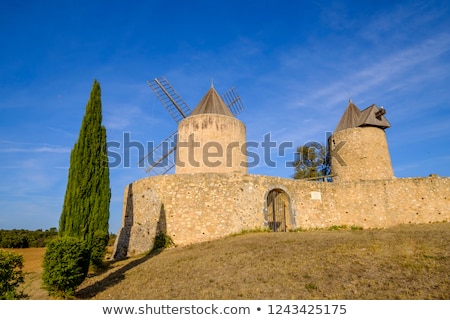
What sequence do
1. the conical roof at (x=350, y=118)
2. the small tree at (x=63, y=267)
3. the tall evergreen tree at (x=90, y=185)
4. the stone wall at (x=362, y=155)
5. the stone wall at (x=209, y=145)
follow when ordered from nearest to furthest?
the small tree at (x=63, y=267)
the tall evergreen tree at (x=90, y=185)
the stone wall at (x=209, y=145)
the stone wall at (x=362, y=155)
the conical roof at (x=350, y=118)

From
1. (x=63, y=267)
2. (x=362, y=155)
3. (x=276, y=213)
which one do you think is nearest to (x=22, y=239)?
(x=276, y=213)

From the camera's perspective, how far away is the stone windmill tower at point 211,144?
16578 mm

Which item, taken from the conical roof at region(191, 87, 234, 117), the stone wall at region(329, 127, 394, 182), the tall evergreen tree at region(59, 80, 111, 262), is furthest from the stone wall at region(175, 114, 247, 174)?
the stone wall at region(329, 127, 394, 182)

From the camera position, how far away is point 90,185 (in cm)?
992

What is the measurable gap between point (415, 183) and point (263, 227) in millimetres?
8616

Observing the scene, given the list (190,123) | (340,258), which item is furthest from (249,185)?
(340,258)

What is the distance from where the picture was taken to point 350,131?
20.4m

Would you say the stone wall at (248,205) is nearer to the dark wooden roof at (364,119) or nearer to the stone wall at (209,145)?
the stone wall at (209,145)

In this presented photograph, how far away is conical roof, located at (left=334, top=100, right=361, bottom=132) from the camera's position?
2089 cm

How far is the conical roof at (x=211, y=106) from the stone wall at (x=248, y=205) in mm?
5198

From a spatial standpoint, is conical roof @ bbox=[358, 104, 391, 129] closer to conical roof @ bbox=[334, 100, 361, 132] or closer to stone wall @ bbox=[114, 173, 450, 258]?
conical roof @ bbox=[334, 100, 361, 132]

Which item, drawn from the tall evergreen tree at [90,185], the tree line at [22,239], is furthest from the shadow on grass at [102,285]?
the tree line at [22,239]

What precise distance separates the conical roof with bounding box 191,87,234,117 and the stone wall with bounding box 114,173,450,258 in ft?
17.1
